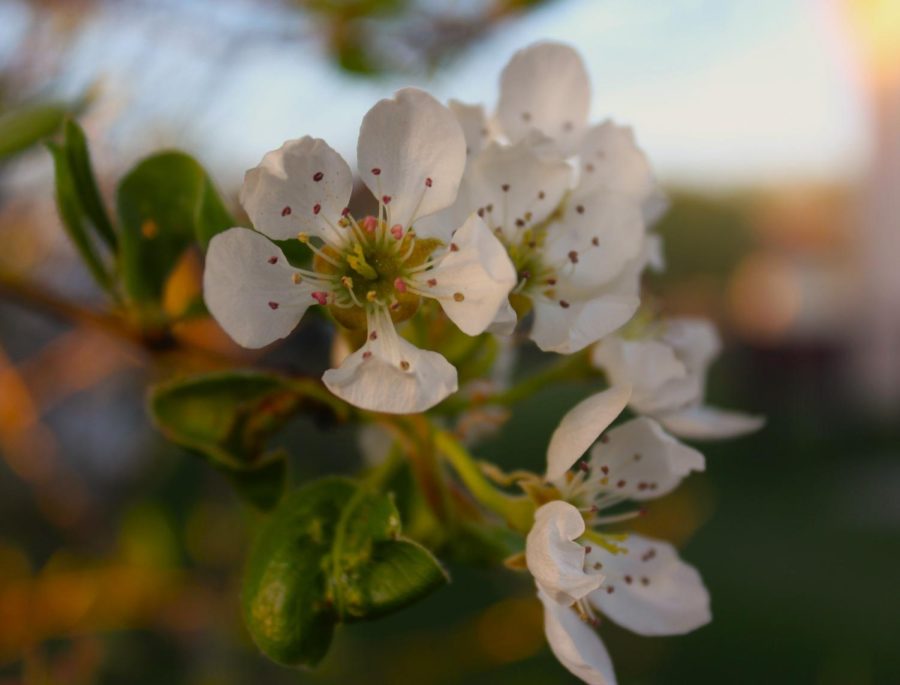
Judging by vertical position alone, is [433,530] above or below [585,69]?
below

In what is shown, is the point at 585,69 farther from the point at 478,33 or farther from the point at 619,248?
the point at 478,33

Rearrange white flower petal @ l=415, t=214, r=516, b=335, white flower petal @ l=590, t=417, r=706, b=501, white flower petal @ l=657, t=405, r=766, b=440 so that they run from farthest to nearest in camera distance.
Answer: white flower petal @ l=657, t=405, r=766, b=440 → white flower petal @ l=590, t=417, r=706, b=501 → white flower petal @ l=415, t=214, r=516, b=335

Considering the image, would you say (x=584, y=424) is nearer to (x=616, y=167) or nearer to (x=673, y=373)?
(x=673, y=373)

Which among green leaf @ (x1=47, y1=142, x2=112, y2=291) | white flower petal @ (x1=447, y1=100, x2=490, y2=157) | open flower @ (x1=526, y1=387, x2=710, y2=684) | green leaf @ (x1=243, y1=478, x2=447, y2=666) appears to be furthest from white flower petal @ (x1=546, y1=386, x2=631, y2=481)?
green leaf @ (x1=47, y1=142, x2=112, y2=291)

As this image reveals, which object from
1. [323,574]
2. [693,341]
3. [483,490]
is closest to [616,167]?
[693,341]

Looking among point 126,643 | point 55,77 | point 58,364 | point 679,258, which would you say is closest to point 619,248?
point 55,77

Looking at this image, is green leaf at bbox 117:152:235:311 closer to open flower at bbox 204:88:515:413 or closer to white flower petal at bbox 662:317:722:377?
open flower at bbox 204:88:515:413

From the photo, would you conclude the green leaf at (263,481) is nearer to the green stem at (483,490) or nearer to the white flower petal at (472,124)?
the green stem at (483,490)
